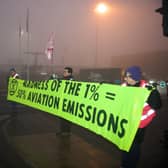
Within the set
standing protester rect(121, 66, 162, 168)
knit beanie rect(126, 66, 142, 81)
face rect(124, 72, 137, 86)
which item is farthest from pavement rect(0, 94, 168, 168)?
knit beanie rect(126, 66, 142, 81)

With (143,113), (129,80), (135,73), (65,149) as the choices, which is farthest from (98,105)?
(65,149)

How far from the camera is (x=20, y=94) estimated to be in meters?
9.17

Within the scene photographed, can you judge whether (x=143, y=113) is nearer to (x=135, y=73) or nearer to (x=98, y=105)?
(x=135, y=73)

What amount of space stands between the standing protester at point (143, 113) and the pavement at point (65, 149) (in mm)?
991

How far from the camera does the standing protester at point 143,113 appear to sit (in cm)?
447

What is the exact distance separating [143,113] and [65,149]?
2.82 m

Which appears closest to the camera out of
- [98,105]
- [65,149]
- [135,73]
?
[135,73]

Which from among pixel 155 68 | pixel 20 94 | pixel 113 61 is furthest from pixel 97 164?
pixel 113 61

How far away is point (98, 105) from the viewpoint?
5.36 m

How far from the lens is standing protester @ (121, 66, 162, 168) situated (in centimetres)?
447

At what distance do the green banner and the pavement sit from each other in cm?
78

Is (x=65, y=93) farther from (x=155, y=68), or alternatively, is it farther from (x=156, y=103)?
(x=155, y=68)

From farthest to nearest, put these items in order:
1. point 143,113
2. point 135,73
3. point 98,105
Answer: point 98,105
point 135,73
point 143,113

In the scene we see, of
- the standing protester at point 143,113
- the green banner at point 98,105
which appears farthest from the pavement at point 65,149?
the standing protester at point 143,113
